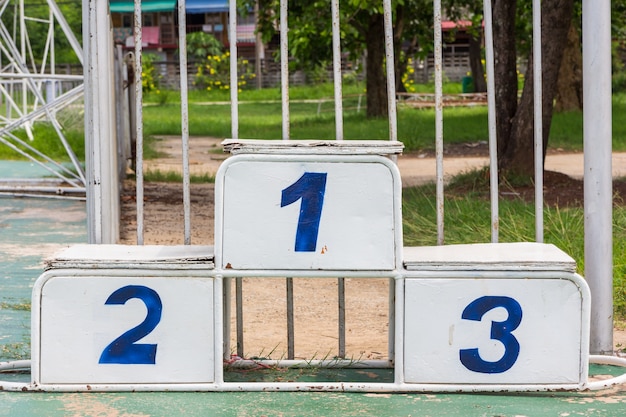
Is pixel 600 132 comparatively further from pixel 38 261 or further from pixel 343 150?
pixel 38 261

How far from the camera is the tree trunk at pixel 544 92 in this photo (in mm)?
8844

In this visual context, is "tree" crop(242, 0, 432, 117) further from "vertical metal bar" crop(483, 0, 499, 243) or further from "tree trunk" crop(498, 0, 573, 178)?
"vertical metal bar" crop(483, 0, 499, 243)

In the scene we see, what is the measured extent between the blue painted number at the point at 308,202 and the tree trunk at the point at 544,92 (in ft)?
18.7

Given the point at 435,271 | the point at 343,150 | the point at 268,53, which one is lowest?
the point at 435,271

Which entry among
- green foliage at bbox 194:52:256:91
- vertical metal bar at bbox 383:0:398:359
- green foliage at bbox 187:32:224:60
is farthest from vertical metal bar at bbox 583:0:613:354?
green foliage at bbox 187:32:224:60

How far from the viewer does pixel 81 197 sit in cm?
1013

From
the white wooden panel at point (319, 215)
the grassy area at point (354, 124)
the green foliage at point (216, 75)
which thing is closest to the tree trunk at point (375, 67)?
the grassy area at point (354, 124)

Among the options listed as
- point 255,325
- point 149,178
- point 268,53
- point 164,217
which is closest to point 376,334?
point 255,325

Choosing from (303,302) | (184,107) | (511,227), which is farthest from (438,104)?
(511,227)

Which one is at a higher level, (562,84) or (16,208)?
(562,84)

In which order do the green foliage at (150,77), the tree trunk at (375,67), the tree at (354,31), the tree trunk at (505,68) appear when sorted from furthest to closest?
the green foliage at (150,77), the tree trunk at (375,67), the tree at (354,31), the tree trunk at (505,68)

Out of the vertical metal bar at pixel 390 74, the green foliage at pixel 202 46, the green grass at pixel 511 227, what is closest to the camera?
the vertical metal bar at pixel 390 74

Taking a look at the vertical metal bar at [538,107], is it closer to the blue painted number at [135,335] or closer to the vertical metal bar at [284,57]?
the vertical metal bar at [284,57]

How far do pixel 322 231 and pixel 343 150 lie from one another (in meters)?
0.24
